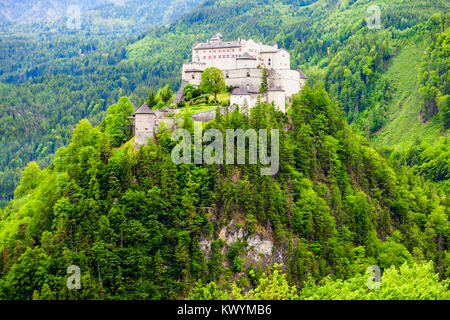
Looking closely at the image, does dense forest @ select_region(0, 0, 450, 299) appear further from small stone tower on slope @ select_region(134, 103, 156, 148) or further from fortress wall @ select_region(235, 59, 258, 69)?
fortress wall @ select_region(235, 59, 258, 69)

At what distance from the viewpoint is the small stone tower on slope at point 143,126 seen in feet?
254

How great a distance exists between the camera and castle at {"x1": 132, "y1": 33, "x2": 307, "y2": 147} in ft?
294

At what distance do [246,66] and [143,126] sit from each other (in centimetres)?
2866

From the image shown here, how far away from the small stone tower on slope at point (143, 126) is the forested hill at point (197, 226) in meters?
1.52

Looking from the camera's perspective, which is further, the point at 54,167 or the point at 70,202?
the point at 54,167

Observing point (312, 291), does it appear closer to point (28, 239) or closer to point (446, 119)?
point (28, 239)

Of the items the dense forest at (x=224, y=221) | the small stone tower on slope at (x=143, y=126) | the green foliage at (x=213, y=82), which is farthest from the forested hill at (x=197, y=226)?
the green foliage at (x=213, y=82)

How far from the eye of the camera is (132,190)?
72250 millimetres

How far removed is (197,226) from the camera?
71.4m

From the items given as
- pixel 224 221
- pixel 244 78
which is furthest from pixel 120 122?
pixel 244 78

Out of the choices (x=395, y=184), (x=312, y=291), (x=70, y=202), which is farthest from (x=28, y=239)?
(x=395, y=184)

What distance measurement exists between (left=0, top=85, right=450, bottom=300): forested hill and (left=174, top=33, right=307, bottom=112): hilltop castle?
929cm

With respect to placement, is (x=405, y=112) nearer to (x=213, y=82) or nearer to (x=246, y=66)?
(x=246, y=66)
